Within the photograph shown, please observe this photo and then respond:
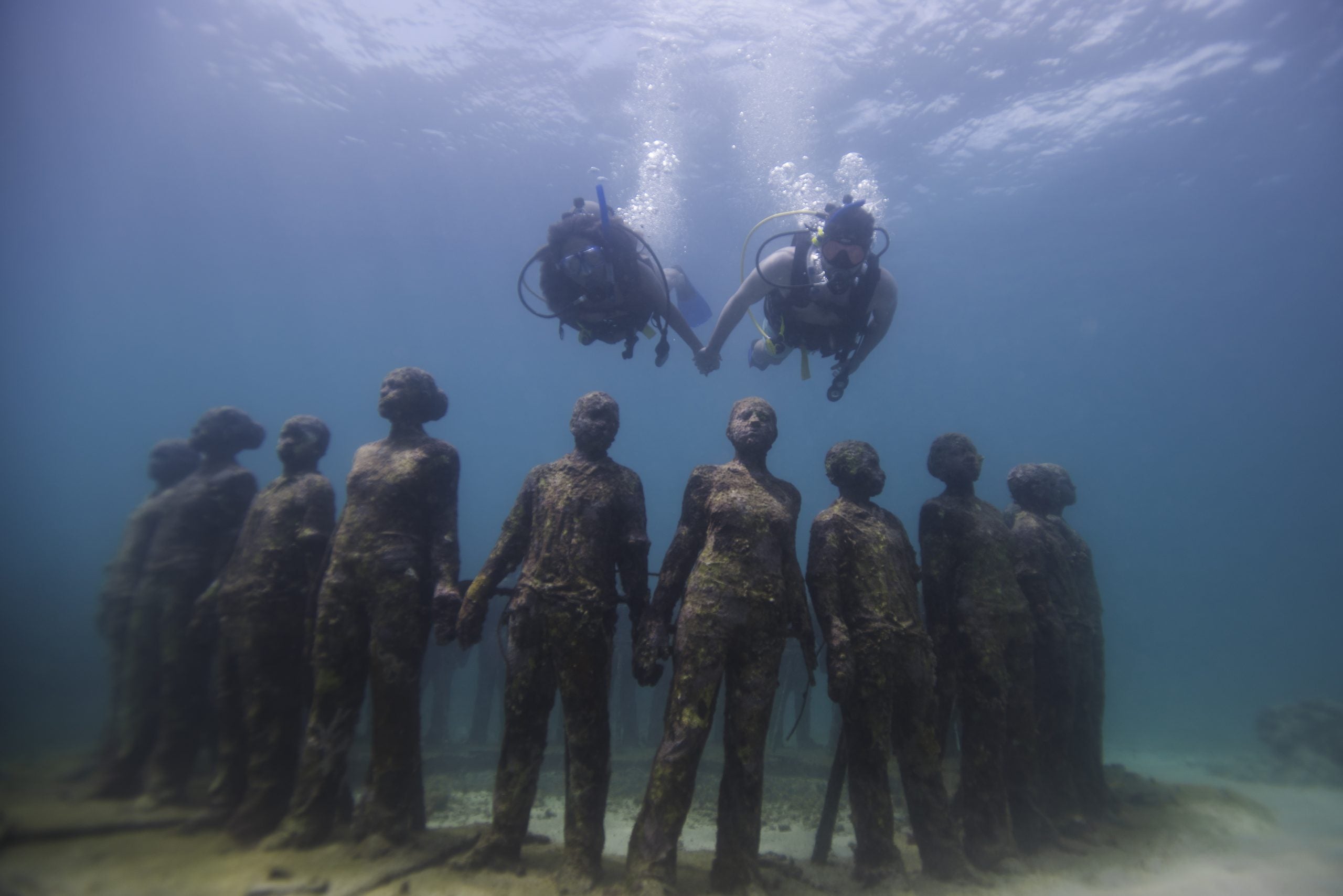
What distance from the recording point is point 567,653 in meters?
4.36

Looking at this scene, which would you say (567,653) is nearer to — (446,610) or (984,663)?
(446,610)

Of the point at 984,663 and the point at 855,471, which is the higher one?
the point at 855,471

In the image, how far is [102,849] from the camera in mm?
4105

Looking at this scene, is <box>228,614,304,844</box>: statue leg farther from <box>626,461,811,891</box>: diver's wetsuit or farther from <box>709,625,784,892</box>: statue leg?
<box>709,625,784,892</box>: statue leg

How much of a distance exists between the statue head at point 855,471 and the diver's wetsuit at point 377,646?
3985 millimetres

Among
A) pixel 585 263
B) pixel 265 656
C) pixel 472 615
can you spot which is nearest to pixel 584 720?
pixel 472 615

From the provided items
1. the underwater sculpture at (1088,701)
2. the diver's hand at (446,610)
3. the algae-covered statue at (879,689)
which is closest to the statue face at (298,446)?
the diver's hand at (446,610)

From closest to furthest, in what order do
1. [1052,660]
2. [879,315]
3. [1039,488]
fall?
[1052,660] < [1039,488] < [879,315]

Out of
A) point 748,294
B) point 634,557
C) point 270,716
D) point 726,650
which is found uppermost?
point 748,294

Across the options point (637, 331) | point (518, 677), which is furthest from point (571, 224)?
point (518, 677)

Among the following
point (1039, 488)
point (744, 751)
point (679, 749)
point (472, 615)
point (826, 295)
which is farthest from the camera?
point (826, 295)

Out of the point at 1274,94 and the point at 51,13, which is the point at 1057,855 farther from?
the point at 51,13

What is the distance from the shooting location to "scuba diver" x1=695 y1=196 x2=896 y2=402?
7195mm

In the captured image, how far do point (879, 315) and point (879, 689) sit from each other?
5.65m
